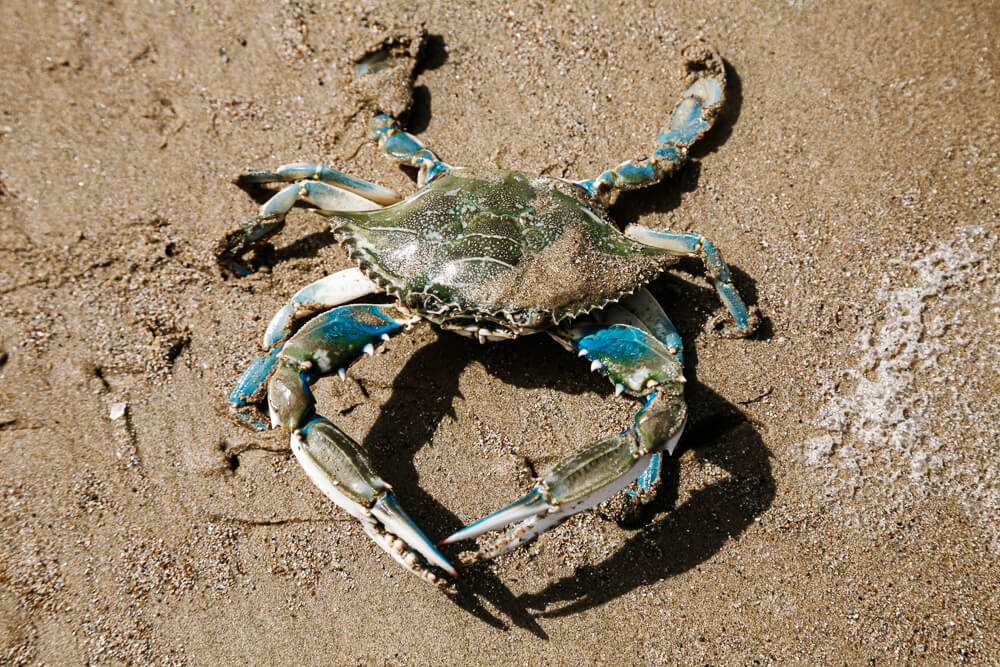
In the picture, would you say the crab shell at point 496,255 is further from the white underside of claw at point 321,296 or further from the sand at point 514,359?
the sand at point 514,359

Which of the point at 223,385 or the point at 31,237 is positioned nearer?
the point at 223,385

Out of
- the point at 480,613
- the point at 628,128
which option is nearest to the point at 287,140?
the point at 628,128

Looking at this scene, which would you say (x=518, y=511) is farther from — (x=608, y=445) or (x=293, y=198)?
(x=293, y=198)

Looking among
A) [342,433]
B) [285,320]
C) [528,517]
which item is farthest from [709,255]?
[285,320]

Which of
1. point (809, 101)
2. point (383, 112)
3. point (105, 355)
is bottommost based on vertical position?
point (105, 355)

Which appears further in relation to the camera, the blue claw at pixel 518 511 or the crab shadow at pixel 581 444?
the crab shadow at pixel 581 444

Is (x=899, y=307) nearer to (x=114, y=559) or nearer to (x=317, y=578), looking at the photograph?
(x=317, y=578)

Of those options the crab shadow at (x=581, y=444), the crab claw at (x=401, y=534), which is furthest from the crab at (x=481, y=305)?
the crab shadow at (x=581, y=444)
